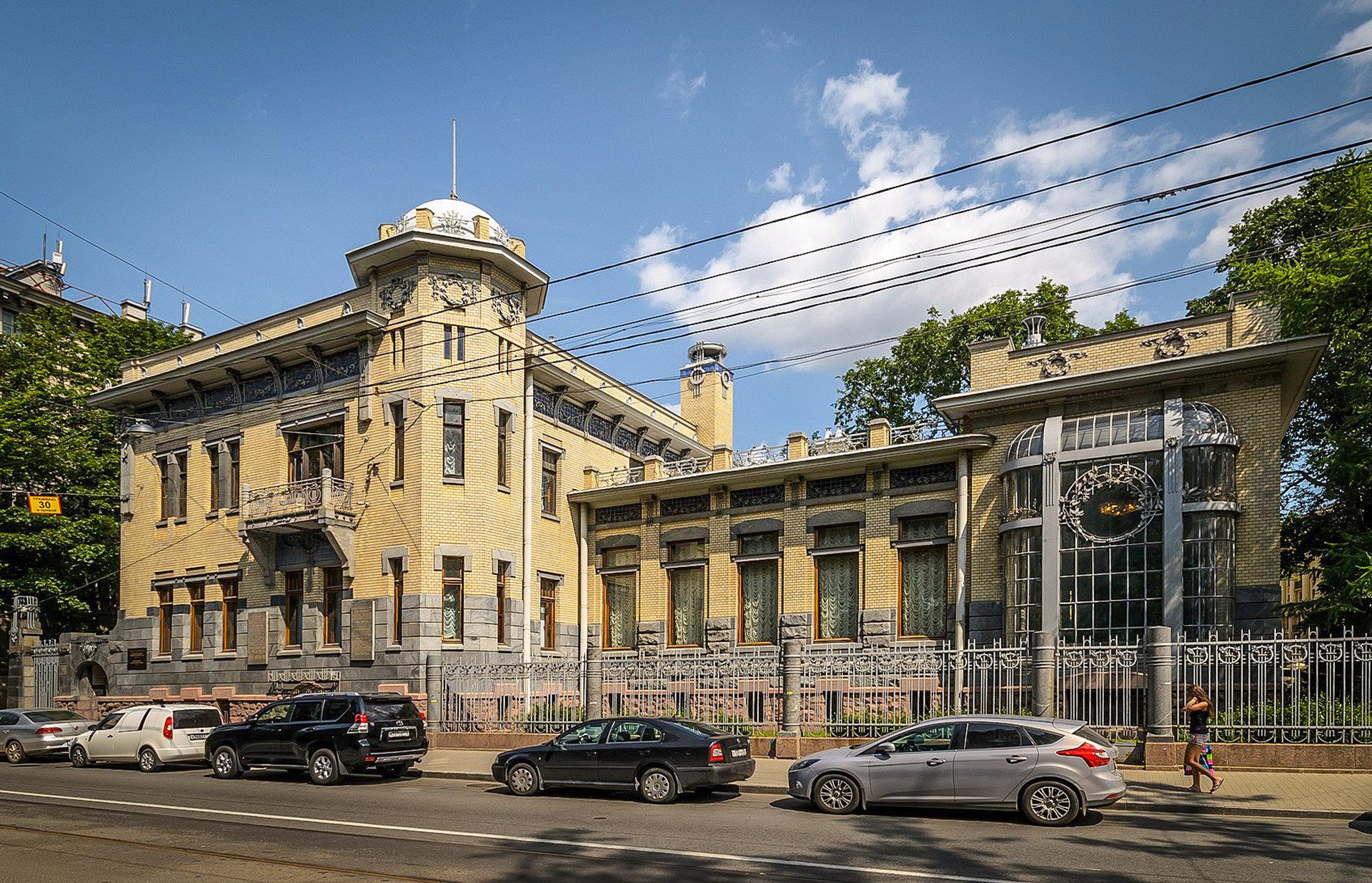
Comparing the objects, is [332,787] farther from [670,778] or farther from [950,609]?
[950,609]

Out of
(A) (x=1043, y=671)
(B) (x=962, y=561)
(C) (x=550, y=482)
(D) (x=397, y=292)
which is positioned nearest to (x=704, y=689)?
(B) (x=962, y=561)

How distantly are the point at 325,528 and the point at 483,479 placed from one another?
441 centimetres

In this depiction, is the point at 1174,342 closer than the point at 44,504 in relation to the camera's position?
Yes

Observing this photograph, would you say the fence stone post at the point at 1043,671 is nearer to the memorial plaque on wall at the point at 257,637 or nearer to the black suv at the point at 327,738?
the black suv at the point at 327,738

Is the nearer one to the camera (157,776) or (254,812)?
(254,812)

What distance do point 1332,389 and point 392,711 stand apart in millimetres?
23282

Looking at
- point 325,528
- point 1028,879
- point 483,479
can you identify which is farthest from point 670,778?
point 325,528

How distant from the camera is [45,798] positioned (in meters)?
16.9

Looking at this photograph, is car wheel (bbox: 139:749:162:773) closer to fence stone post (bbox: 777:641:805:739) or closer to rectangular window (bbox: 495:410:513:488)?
rectangular window (bbox: 495:410:513:488)

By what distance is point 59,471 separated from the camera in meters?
37.2

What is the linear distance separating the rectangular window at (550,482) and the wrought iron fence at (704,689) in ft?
27.1

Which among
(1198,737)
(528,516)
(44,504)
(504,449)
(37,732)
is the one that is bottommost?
(37,732)

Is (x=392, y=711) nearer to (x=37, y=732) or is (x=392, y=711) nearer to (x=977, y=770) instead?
(x=977, y=770)

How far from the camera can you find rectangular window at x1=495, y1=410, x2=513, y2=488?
28469 mm
